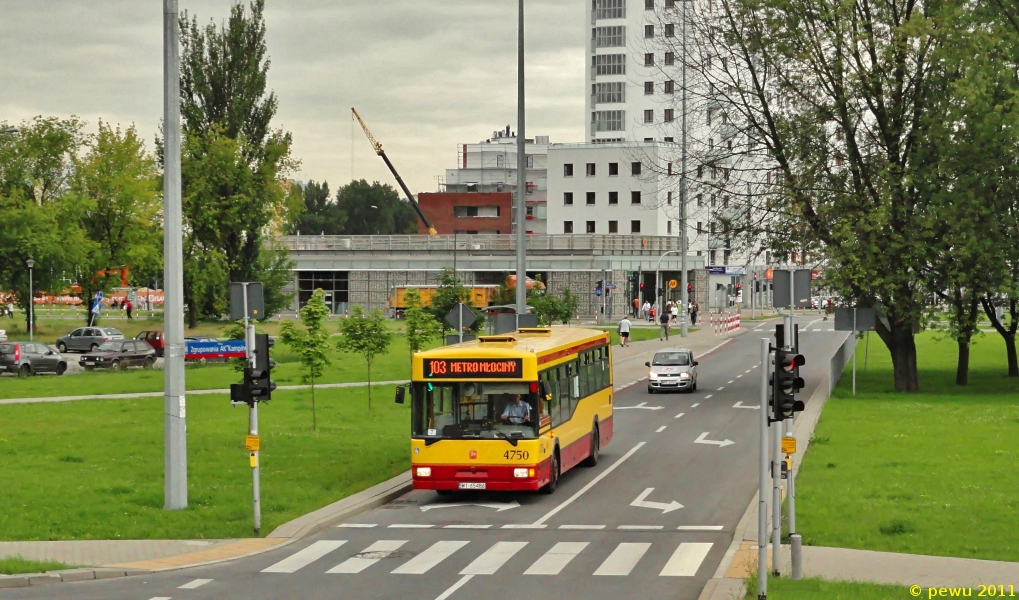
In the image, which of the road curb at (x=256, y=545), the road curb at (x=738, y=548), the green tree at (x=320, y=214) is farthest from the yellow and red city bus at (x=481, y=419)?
the green tree at (x=320, y=214)

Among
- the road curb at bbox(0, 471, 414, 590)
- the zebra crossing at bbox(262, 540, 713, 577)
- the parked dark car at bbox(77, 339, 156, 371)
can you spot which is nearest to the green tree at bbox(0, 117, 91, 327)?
the parked dark car at bbox(77, 339, 156, 371)

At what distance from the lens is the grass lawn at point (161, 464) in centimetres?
1858

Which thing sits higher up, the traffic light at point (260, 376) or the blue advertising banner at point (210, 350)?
the traffic light at point (260, 376)

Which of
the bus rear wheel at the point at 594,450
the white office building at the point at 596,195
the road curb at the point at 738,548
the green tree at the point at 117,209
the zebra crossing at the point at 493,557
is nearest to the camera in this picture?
the road curb at the point at 738,548

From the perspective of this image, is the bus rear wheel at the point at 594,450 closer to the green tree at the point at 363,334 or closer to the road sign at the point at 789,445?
the green tree at the point at 363,334

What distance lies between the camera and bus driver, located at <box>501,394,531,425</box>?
2128 cm

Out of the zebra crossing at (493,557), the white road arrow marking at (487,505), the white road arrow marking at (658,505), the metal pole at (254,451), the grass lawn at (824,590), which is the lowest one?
the white road arrow marking at (487,505)

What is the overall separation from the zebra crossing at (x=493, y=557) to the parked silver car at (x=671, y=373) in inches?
1030

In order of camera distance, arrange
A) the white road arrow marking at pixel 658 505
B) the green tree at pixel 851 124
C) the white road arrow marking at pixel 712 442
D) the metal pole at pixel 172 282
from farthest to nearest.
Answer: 1. the green tree at pixel 851 124
2. the white road arrow marking at pixel 712 442
3. the white road arrow marking at pixel 658 505
4. the metal pole at pixel 172 282

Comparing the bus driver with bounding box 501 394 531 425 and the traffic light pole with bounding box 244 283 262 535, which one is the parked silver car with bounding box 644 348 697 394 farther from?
the traffic light pole with bounding box 244 283 262 535

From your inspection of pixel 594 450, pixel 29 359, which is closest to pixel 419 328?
pixel 594 450

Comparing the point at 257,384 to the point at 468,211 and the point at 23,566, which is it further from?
the point at 468,211

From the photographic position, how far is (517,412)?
70.0ft

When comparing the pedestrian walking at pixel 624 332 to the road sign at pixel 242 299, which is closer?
the road sign at pixel 242 299
